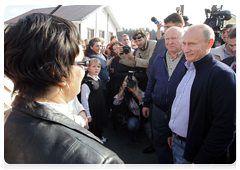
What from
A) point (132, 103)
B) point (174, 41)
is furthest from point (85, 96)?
point (174, 41)

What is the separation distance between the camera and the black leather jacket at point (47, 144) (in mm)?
628

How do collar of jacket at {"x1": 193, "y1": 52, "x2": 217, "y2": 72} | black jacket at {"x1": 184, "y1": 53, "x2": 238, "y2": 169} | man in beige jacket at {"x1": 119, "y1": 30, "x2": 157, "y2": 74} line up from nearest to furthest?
Result: black jacket at {"x1": 184, "y1": 53, "x2": 238, "y2": 169} < collar of jacket at {"x1": 193, "y1": 52, "x2": 217, "y2": 72} < man in beige jacket at {"x1": 119, "y1": 30, "x2": 157, "y2": 74}

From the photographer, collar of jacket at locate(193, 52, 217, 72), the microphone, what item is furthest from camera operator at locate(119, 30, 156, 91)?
collar of jacket at locate(193, 52, 217, 72)

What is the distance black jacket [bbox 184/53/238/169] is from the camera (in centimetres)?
129

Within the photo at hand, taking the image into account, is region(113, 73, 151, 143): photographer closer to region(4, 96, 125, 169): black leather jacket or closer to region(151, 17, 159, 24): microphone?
region(151, 17, 159, 24): microphone

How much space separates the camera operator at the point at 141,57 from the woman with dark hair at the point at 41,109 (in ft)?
8.10

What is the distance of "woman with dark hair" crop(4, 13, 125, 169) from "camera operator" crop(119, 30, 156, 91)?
247 cm

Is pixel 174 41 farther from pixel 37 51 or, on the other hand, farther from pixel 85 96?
pixel 37 51

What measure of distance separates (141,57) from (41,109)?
288 cm

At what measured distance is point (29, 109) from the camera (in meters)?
0.72

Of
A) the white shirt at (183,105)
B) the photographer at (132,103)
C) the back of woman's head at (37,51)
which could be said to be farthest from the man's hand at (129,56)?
the back of woman's head at (37,51)

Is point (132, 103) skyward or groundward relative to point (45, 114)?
groundward

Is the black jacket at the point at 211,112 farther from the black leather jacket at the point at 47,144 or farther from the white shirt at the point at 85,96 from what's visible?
the white shirt at the point at 85,96

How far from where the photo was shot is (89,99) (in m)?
2.91
